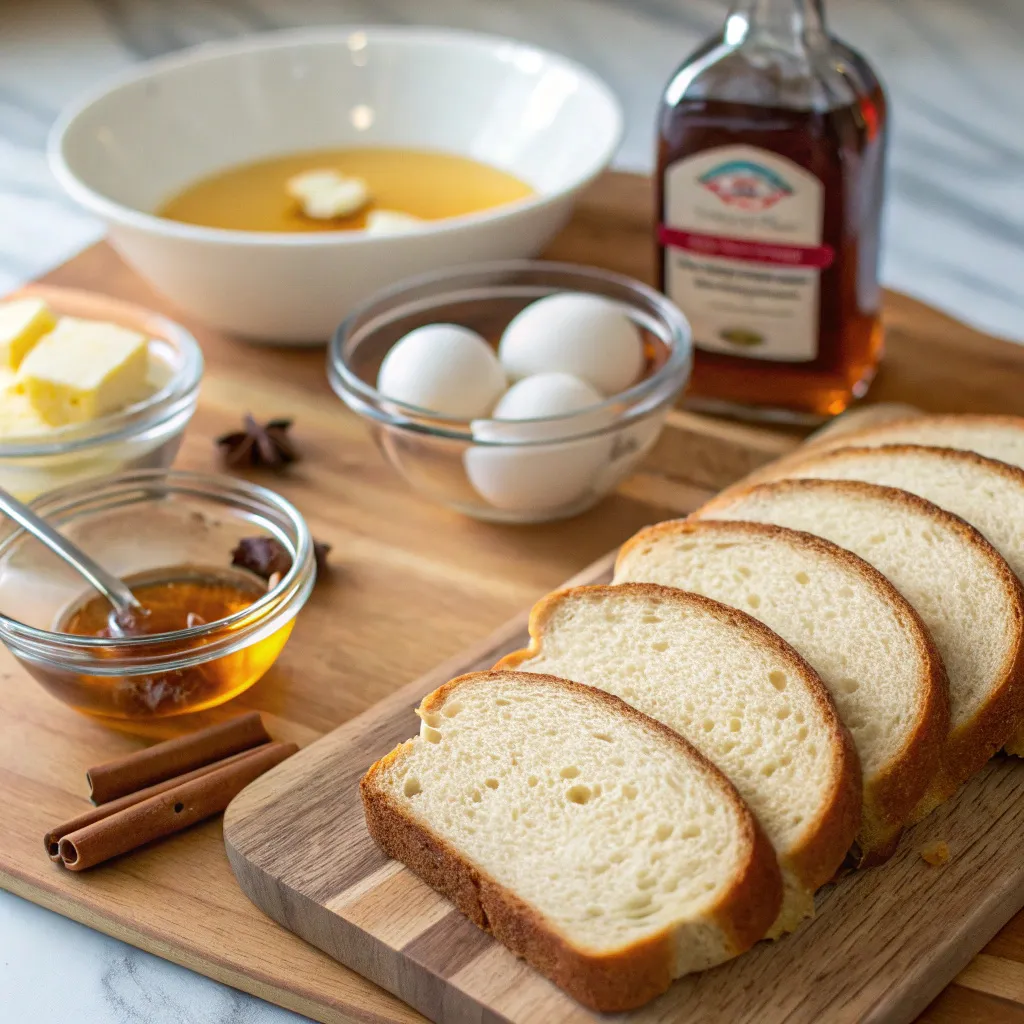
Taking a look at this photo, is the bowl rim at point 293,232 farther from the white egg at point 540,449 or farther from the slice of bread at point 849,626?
the slice of bread at point 849,626

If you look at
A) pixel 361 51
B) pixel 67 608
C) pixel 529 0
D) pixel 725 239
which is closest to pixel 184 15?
pixel 529 0

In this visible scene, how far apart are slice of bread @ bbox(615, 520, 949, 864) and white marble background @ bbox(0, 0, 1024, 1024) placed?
4.98 ft

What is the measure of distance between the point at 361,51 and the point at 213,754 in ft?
6.56

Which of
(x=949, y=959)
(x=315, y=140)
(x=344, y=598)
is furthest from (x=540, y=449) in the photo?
(x=315, y=140)

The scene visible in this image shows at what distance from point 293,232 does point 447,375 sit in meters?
0.81

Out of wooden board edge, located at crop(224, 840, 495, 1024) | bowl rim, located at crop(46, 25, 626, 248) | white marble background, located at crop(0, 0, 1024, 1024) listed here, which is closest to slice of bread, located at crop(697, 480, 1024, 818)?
wooden board edge, located at crop(224, 840, 495, 1024)

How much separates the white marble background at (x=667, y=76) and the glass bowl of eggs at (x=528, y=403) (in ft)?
4.10

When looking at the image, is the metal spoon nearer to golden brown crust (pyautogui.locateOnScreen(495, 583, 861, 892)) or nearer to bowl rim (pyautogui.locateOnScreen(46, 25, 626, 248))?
golden brown crust (pyautogui.locateOnScreen(495, 583, 861, 892))

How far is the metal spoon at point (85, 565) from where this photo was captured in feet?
6.68

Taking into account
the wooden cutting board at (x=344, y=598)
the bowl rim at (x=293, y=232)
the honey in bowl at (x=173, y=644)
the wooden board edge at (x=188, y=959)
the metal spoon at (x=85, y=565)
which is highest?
the bowl rim at (x=293, y=232)

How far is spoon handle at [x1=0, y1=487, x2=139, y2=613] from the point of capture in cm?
204

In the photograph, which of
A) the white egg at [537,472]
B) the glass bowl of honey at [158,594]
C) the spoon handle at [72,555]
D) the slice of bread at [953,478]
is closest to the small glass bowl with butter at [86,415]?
the glass bowl of honey at [158,594]

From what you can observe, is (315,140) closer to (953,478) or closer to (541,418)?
(541,418)

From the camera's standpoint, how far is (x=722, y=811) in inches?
62.2
